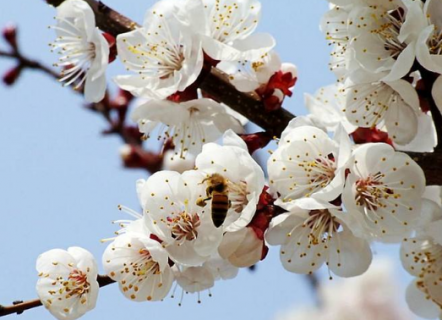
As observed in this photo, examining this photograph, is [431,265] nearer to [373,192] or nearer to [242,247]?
[373,192]

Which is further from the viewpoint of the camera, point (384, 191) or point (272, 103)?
point (272, 103)

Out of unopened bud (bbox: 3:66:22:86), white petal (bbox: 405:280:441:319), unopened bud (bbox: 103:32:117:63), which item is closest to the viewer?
unopened bud (bbox: 103:32:117:63)

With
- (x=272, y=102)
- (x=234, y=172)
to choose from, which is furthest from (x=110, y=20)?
(x=234, y=172)

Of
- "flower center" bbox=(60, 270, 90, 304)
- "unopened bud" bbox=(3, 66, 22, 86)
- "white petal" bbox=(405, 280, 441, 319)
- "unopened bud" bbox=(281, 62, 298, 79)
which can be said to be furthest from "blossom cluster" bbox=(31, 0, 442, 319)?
"unopened bud" bbox=(3, 66, 22, 86)

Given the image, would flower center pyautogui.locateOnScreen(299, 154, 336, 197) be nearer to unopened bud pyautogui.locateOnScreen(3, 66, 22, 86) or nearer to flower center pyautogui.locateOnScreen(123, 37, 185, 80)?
flower center pyautogui.locateOnScreen(123, 37, 185, 80)

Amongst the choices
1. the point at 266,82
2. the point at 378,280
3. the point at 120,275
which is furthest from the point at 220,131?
the point at 378,280
